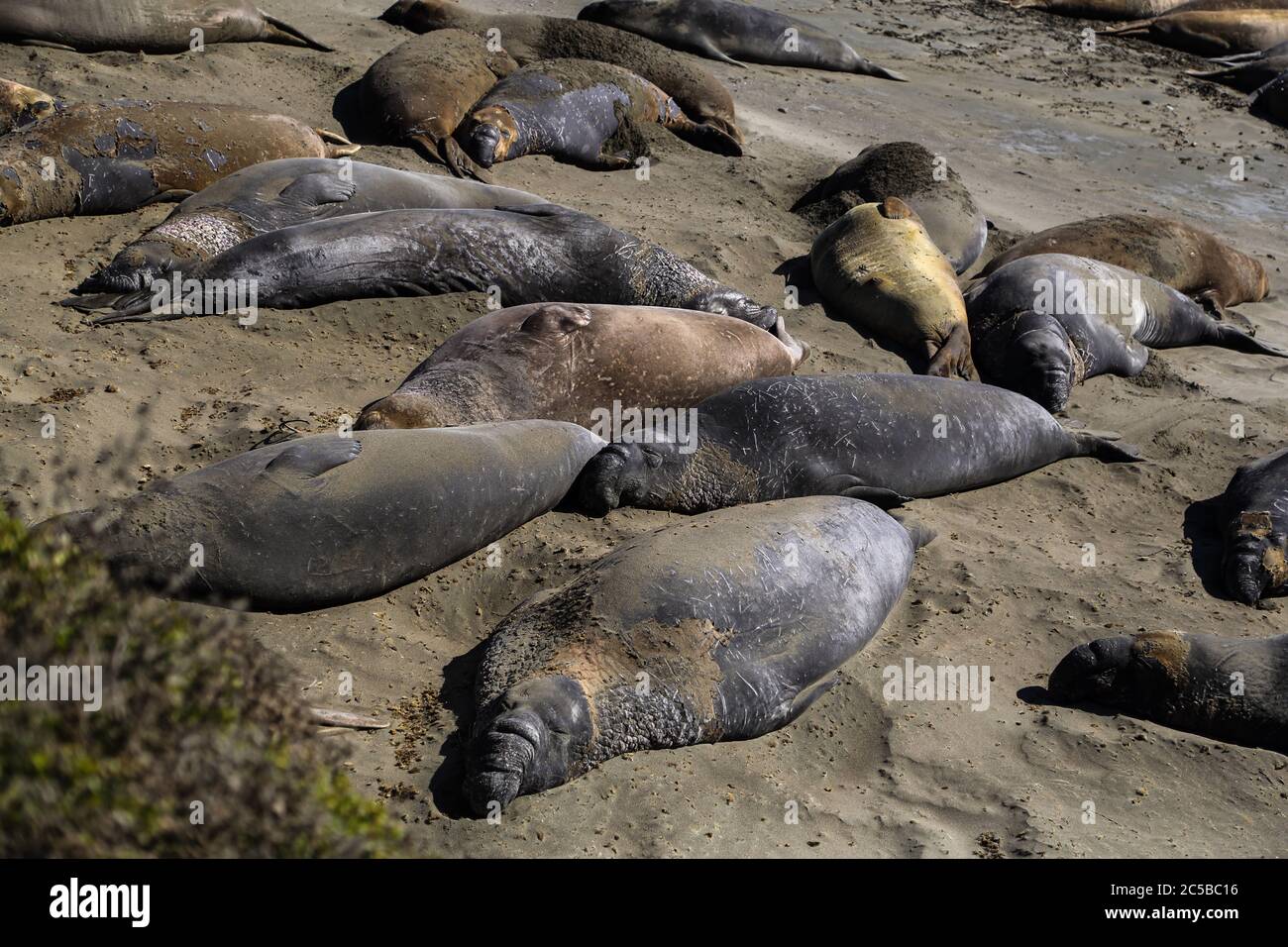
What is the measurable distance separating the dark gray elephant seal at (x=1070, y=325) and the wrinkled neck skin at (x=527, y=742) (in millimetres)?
4393

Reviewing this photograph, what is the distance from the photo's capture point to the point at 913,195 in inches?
371

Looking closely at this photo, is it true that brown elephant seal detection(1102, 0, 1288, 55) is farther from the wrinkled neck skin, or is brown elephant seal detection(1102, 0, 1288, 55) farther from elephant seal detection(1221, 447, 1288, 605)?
the wrinkled neck skin

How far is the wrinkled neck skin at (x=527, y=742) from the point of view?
369 cm

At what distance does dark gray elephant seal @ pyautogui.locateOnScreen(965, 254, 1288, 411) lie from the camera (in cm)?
758

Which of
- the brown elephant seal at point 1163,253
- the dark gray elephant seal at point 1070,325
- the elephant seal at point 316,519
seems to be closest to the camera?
the elephant seal at point 316,519

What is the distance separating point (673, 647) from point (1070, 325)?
4.68 meters

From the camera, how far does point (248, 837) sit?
2.29 metres

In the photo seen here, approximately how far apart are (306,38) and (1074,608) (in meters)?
8.30

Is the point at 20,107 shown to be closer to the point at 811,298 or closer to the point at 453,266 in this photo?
the point at 453,266

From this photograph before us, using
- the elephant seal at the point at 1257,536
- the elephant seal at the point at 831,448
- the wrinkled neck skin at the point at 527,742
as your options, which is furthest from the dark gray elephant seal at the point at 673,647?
the elephant seal at the point at 1257,536

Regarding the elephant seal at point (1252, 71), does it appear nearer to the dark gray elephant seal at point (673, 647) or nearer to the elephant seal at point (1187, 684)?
the elephant seal at point (1187, 684)

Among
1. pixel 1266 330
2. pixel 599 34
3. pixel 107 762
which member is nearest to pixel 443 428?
pixel 107 762

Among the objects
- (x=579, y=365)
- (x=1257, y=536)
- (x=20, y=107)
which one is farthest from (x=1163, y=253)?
(x=20, y=107)
